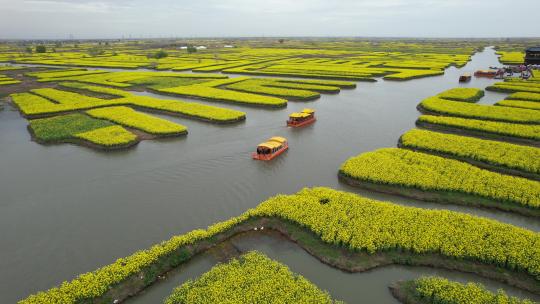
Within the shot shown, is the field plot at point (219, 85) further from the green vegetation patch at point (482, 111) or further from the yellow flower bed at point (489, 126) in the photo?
the yellow flower bed at point (489, 126)

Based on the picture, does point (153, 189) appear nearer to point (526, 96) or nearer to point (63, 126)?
point (63, 126)

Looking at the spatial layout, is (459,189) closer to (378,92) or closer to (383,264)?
(383,264)

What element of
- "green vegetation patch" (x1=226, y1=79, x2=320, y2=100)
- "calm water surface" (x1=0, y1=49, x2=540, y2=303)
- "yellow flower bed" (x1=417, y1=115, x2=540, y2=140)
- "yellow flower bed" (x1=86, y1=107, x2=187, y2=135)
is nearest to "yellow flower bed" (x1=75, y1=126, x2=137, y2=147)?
"calm water surface" (x1=0, y1=49, x2=540, y2=303)

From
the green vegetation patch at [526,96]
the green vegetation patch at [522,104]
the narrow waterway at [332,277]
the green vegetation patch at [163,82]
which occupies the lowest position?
the narrow waterway at [332,277]

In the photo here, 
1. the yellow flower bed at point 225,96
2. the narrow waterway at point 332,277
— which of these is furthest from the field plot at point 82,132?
the narrow waterway at point 332,277

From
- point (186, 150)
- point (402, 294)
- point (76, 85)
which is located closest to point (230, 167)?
point (186, 150)

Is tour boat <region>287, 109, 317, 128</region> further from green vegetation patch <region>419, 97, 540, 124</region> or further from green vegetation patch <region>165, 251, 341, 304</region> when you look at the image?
green vegetation patch <region>165, 251, 341, 304</region>
